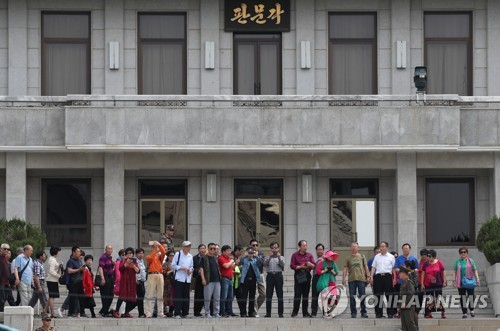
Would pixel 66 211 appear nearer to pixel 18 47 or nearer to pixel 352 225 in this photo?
pixel 18 47

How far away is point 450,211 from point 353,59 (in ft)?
15.9

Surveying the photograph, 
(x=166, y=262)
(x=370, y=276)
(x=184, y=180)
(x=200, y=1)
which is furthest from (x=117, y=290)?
(x=200, y=1)

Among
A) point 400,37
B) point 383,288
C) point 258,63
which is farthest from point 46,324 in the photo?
point 400,37

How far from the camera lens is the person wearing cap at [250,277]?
3788cm

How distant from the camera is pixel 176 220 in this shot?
45.7m

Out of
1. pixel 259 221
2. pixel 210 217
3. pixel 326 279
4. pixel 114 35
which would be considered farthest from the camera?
pixel 114 35

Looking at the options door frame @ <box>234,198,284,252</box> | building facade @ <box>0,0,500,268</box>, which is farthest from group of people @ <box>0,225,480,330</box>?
door frame @ <box>234,198,284,252</box>

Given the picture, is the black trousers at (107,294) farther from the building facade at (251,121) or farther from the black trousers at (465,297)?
the black trousers at (465,297)

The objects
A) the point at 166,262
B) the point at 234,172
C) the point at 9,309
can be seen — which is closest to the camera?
the point at 9,309

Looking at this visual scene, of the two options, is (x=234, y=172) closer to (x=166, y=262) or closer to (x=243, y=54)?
(x=243, y=54)

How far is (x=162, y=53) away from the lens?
153ft

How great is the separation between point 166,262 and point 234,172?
7797mm

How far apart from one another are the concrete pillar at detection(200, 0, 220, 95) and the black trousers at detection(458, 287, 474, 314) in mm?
10556

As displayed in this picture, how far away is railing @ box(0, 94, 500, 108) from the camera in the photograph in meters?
44.4
